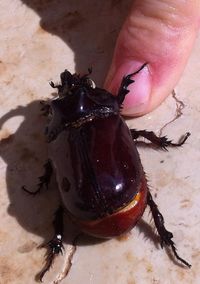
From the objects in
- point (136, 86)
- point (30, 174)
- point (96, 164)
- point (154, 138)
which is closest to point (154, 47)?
point (136, 86)

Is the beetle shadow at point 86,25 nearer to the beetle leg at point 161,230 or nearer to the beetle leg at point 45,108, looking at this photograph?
the beetle leg at point 45,108

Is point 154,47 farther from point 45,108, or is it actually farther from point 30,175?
point 30,175

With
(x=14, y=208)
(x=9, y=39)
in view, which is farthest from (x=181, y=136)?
(x=9, y=39)

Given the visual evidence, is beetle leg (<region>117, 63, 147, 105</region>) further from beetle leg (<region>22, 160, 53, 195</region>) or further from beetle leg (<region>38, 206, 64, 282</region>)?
beetle leg (<region>38, 206, 64, 282</region>)

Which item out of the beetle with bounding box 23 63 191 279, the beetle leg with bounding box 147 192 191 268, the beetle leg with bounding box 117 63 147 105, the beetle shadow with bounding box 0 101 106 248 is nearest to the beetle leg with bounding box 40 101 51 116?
the beetle shadow with bounding box 0 101 106 248

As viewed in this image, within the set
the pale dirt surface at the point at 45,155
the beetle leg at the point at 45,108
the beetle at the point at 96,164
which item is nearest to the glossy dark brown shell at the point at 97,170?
the beetle at the point at 96,164

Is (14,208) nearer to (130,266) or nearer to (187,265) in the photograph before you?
(130,266)

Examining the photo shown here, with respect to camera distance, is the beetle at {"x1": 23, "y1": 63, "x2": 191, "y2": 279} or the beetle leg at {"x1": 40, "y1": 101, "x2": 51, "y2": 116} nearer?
the beetle at {"x1": 23, "y1": 63, "x2": 191, "y2": 279}
